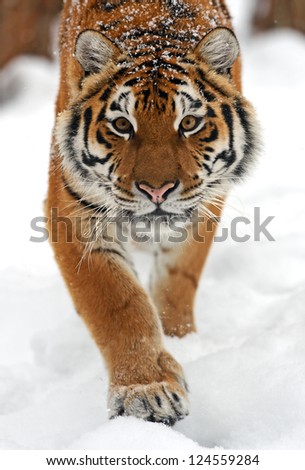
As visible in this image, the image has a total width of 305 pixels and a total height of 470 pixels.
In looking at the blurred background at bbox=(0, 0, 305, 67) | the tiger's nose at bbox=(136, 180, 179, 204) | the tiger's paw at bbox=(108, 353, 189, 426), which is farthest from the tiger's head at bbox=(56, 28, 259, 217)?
the blurred background at bbox=(0, 0, 305, 67)

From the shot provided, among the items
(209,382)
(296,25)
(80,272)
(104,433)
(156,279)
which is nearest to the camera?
(104,433)

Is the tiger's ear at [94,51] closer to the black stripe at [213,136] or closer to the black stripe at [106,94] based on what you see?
the black stripe at [106,94]

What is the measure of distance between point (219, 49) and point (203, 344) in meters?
1.39

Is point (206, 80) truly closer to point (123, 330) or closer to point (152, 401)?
point (123, 330)

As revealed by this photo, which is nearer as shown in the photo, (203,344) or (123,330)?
(123,330)

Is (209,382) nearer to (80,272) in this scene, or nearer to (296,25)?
(80,272)

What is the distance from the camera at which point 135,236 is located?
3.76 m

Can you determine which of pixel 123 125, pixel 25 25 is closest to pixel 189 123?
pixel 123 125

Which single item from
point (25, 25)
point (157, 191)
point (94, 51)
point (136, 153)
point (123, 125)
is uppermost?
point (25, 25)

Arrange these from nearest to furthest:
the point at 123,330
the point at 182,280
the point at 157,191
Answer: the point at 157,191, the point at 123,330, the point at 182,280

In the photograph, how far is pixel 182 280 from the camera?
13.2 feet

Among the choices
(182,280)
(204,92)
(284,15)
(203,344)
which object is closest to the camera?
(204,92)

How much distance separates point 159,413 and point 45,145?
5129mm

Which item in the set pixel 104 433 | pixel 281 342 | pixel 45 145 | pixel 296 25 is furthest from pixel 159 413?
pixel 296 25
